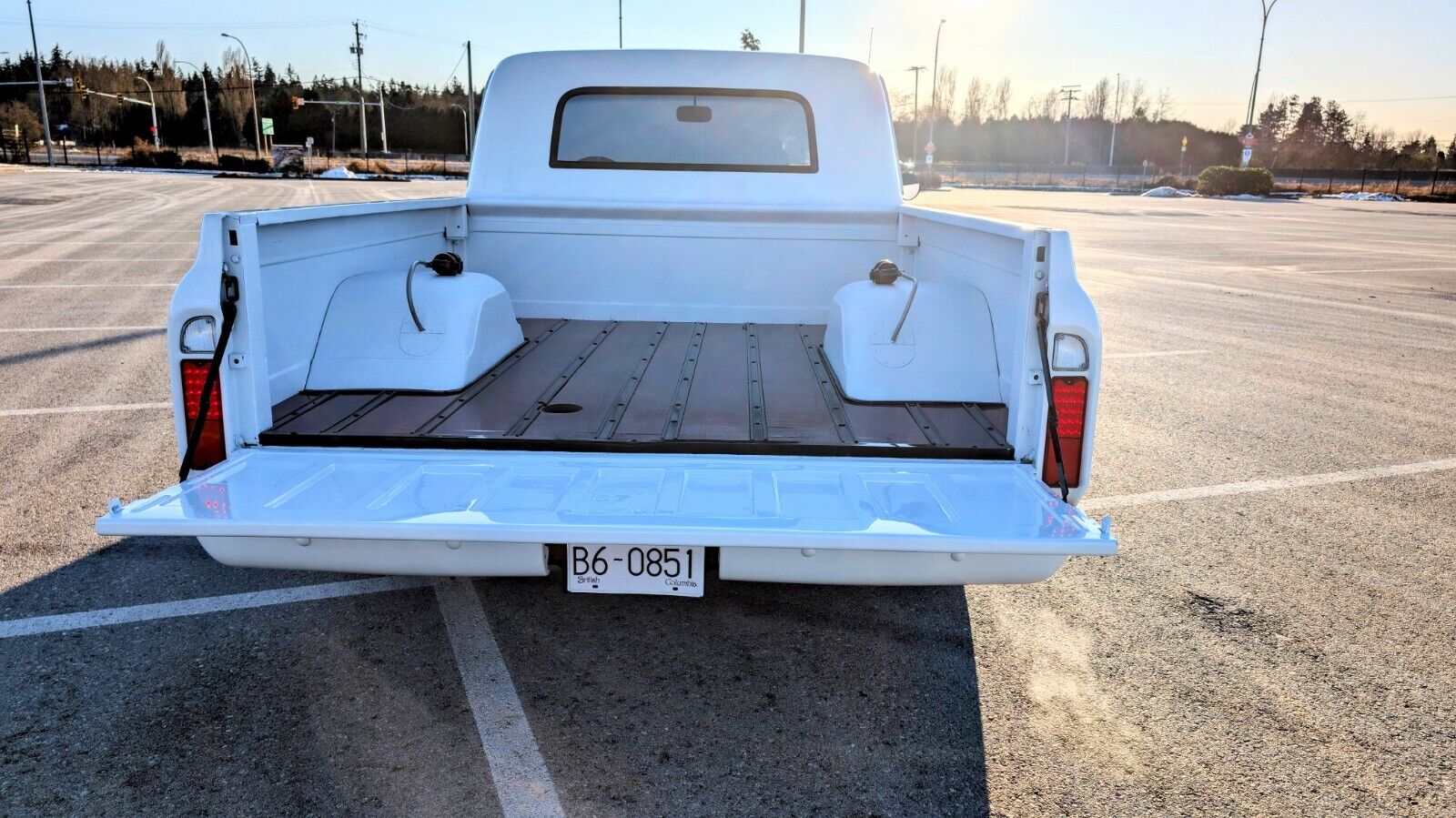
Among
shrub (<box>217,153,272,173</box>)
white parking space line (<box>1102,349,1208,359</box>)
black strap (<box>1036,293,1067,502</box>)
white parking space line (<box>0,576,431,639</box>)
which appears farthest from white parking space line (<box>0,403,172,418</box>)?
shrub (<box>217,153,272,173</box>)

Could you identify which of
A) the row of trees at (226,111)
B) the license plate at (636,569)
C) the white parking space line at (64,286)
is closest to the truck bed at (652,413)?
the license plate at (636,569)

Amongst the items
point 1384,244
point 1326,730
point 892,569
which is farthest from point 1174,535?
point 1384,244

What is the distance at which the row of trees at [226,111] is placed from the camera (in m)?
107

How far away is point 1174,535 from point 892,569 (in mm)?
2492

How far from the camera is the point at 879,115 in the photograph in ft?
17.2

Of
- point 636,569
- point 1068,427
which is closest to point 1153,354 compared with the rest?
point 1068,427

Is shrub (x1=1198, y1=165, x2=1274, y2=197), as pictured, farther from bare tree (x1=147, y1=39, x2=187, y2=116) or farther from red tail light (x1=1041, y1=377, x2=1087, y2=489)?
bare tree (x1=147, y1=39, x2=187, y2=116)

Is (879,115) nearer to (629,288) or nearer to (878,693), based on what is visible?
(629,288)

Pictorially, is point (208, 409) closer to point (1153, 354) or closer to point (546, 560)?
point (546, 560)

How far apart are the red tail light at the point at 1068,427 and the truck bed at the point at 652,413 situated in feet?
0.41

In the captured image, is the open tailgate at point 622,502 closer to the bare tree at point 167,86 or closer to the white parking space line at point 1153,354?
the white parking space line at point 1153,354

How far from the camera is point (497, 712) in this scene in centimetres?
299

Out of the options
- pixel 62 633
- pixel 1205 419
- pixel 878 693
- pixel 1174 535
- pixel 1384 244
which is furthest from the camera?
pixel 1384 244

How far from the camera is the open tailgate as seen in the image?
7.75 feet
